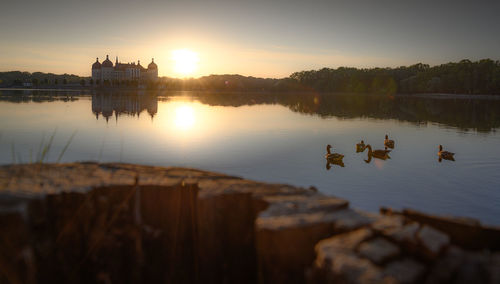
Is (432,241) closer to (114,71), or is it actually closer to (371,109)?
(371,109)

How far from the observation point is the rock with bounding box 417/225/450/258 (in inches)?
170

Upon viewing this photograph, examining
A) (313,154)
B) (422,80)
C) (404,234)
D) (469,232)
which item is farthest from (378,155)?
(422,80)

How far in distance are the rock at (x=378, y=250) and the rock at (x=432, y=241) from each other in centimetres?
32

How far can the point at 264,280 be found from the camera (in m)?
4.99

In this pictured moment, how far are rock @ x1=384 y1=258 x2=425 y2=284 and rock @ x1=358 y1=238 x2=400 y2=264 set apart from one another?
0.10 metres

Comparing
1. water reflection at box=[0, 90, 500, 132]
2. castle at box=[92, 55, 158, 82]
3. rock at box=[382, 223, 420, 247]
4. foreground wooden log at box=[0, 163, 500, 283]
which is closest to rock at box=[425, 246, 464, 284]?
foreground wooden log at box=[0, 163, 500, 283]

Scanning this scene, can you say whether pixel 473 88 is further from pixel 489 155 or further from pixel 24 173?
pixel 24 173

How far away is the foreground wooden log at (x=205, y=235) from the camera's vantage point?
14.5ft

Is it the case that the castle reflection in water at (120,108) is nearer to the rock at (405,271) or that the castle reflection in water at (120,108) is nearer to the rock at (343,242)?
the rock at (343,242)

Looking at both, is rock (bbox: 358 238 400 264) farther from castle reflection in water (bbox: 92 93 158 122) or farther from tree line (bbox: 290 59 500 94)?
tree line (bbox: 290 59 500 94)

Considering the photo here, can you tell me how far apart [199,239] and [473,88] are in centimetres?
14318

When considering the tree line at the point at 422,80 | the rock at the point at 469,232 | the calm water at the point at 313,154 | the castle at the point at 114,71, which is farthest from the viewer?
the castle at the point at 114,71

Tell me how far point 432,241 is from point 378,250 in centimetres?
66

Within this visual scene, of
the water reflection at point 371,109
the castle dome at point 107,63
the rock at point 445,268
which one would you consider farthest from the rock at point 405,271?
the castle dome at point 107,63
